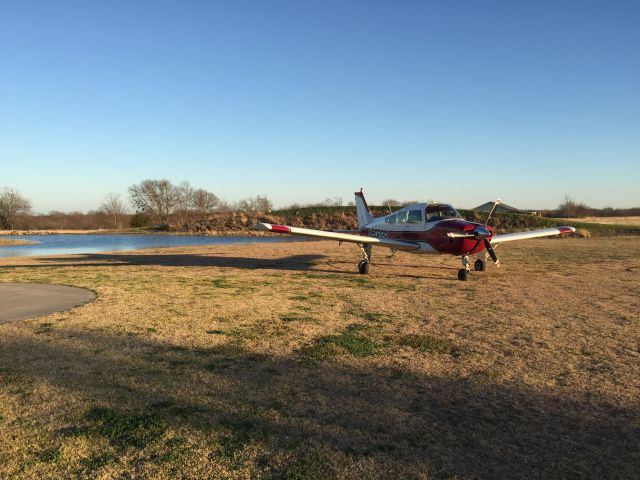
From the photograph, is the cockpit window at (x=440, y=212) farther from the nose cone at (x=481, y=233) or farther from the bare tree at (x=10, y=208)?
the bare tree at (x=10, y=208)

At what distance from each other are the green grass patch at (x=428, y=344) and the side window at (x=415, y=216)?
8.43 metres

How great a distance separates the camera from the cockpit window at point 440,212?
15.0m

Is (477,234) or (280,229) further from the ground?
(280,229)

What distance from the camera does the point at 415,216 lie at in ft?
50.5

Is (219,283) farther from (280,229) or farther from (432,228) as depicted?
(432,228)

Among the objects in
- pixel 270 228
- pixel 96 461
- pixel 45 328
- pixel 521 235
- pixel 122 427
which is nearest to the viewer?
pixel 96 461

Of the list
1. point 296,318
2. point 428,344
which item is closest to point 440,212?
point 296,318

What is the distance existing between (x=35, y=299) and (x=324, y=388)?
29.2 feet

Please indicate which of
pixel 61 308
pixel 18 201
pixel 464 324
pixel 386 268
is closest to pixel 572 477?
pixel 464 324

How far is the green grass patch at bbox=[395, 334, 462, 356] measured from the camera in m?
6.54

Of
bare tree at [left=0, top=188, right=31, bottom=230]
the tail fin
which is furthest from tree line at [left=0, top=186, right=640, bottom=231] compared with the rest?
the tail fin

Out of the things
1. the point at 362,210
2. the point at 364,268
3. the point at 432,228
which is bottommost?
the point at 364,268

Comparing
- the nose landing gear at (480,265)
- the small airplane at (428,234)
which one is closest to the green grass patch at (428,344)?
the small airplane at (428,234)

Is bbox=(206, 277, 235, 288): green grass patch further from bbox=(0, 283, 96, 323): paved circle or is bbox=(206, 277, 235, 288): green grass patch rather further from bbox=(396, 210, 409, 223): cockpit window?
bbox=(396, 210, 409, 223): cockpit window
